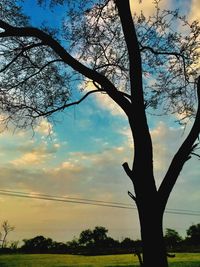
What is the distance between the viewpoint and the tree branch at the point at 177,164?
1101 cm

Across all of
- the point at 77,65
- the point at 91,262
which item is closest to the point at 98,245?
the point at 91,262

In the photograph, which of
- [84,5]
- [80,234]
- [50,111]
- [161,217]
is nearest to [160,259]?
[161,217]

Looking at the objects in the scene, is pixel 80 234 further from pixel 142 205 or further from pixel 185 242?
pixel 142 205

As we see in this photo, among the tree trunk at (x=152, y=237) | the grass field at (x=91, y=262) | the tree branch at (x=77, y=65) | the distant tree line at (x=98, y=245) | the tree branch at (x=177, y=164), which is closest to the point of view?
the tree trunk at (x=152, y=237)

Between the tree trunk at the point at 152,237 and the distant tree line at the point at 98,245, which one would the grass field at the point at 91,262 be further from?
the tree trunk at the point at 152,237

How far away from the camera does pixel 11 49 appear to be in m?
14.2

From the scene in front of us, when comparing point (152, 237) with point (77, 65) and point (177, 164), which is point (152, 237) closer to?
point (177, 164)

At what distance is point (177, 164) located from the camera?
11.3 m

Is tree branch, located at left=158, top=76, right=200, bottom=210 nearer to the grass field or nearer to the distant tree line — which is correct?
the grass field

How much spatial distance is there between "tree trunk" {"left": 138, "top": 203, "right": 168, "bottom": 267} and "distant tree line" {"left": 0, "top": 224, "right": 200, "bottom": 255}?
42658 mm

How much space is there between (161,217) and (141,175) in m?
1.15

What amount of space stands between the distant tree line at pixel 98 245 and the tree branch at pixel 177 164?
139 ft

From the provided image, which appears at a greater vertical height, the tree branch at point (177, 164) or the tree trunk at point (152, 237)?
the tree branch at point (177, 164)

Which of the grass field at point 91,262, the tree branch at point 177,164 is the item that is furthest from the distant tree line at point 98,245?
the tree branch at point 177,164
